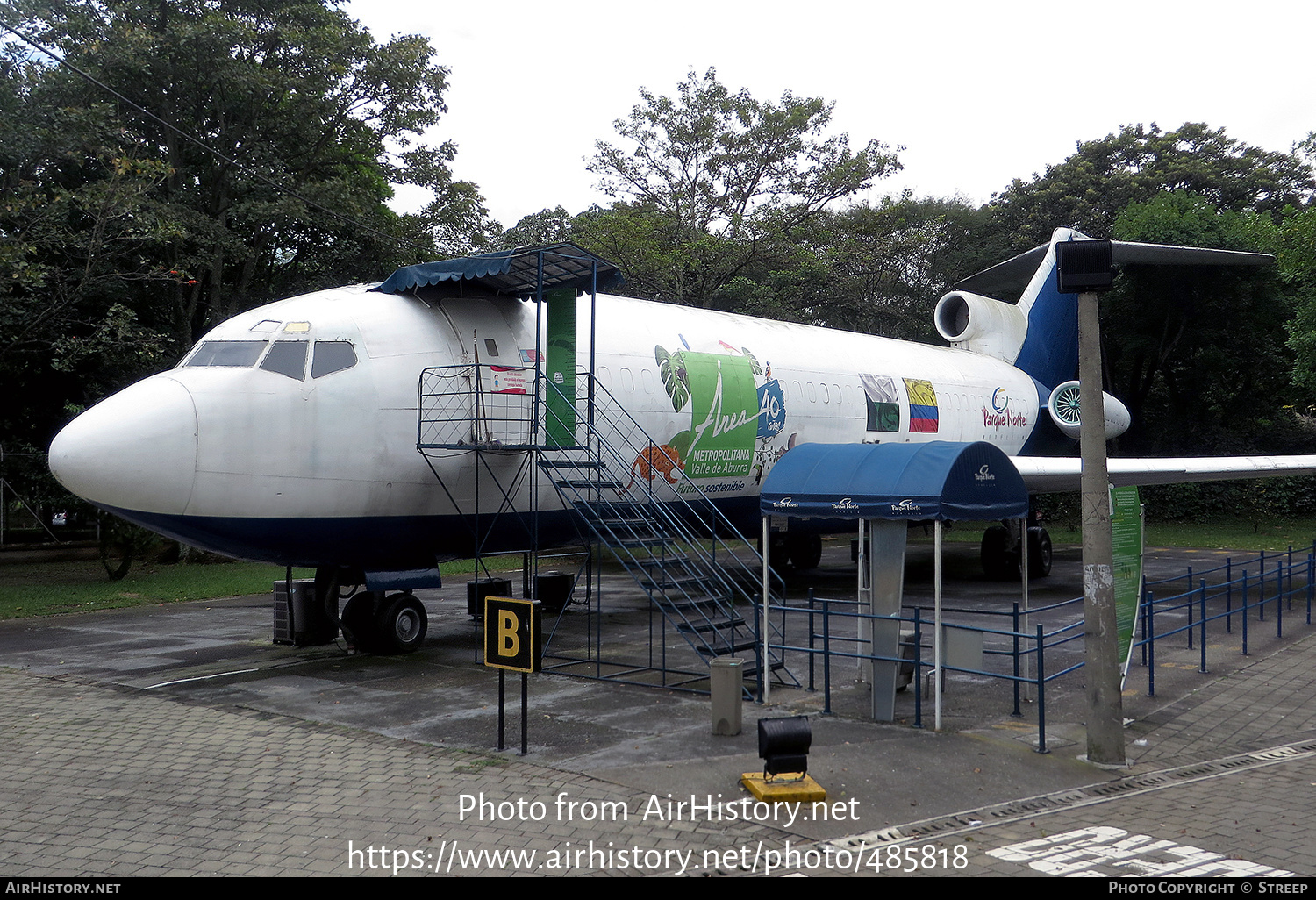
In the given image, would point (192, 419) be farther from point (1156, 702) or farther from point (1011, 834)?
point (1156, 702)

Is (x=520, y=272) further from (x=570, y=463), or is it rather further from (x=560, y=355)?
(x=570, y=463)

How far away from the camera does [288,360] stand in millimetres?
11719

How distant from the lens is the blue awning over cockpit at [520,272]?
39.9 ft

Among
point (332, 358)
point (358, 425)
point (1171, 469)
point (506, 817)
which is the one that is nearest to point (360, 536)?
point (358, 425)

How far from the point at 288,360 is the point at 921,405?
14088 millimetres

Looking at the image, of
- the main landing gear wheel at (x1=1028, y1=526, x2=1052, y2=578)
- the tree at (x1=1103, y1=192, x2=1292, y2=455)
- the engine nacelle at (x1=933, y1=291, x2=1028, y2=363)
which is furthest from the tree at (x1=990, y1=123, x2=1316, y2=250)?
the main landing gear wheel at (x1=1028, y1=526, x2=1052, y2=578)

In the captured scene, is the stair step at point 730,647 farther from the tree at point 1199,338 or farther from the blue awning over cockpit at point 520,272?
the tree at point 1199,338

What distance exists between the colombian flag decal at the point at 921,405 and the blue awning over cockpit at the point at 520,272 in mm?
9242

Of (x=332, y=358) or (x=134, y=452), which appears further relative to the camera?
(x=332, y=358)

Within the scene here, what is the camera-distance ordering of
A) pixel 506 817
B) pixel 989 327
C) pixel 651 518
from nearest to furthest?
pixel 506 817
pixel 651 518
pixel 989 327

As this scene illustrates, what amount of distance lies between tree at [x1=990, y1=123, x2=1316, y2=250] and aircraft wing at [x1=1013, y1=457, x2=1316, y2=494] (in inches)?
950

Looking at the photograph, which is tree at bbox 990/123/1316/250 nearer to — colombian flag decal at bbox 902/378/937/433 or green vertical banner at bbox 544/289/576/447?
colombian flag decal at bbox 902/378/937/433

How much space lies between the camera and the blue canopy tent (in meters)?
9.51

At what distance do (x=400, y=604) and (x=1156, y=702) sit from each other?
967cm
